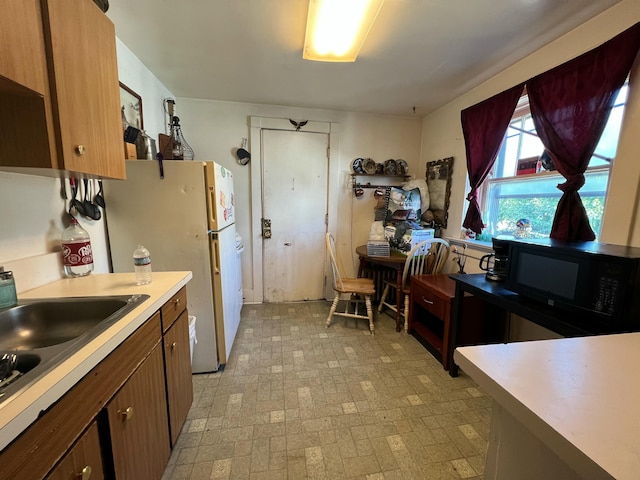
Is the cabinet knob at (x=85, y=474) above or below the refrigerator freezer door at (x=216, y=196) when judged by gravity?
below

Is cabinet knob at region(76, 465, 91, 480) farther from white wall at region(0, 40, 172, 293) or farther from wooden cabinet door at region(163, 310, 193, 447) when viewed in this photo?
white wall at region(0, 40, 172, 293)

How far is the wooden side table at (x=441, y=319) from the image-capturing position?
195cm

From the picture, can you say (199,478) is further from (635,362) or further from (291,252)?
(291,252)

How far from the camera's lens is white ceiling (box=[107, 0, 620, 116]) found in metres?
1.46

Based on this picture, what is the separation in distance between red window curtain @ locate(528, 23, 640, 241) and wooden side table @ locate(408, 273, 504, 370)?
0.75m

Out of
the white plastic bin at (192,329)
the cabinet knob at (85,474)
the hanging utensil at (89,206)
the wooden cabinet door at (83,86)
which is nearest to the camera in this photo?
the cabinet knob at (85,474)

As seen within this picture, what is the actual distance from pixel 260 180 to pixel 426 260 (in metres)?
2.00

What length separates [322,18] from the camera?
148 cm

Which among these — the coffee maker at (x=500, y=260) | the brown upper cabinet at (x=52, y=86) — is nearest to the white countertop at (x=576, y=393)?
the coffee maker at (x=500, y=260)

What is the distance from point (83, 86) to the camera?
39.6 inches

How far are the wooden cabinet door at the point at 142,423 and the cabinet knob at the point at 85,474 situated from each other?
0.10 metres

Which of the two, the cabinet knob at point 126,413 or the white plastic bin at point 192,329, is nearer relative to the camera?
the cabinet knob at point 126,413

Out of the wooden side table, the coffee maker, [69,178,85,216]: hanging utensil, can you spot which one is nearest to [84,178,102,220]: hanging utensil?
[69,178,85,216]: hanging utensil

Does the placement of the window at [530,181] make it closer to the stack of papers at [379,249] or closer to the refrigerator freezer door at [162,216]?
the stack of papers at [379,249]
